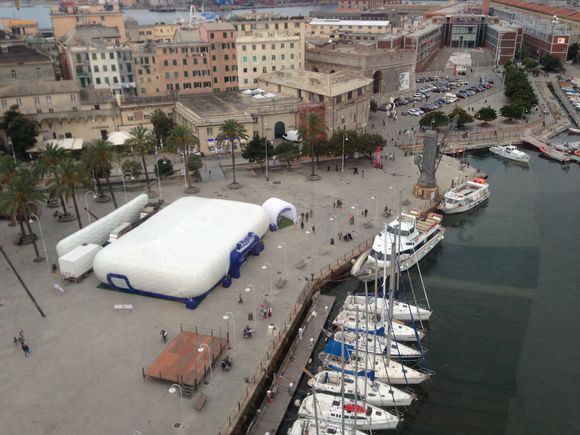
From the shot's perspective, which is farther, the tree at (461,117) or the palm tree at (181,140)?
the tree at (461,117)

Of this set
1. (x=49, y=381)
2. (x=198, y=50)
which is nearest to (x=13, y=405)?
(x=49, y=381)

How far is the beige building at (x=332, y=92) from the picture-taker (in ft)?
310

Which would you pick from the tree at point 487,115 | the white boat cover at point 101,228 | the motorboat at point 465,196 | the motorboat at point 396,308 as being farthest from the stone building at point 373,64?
the motorboat at point 396,308

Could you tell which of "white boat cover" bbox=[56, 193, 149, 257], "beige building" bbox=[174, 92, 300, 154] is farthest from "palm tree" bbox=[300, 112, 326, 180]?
"white boat cover" bbox=[56, 193, 149, 257]

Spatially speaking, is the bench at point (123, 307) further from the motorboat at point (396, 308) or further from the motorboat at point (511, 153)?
the motorboat at point (511, 153)

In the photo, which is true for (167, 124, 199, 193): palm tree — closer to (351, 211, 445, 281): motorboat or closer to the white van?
the white van

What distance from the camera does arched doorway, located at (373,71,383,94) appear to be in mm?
127481

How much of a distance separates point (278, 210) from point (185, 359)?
2678 cm

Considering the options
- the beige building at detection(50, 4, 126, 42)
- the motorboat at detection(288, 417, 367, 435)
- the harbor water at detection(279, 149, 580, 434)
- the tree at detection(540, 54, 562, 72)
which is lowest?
the harbor water at detection(279, 149, 580, 434)

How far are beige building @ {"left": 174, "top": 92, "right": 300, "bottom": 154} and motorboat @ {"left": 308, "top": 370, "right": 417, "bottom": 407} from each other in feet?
184

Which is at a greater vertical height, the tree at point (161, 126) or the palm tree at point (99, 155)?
the palm tree at point (99, 155)

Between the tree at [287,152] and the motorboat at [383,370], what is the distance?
4433 centimetres

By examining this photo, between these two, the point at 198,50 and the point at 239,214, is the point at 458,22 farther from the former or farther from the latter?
the point at 239,214

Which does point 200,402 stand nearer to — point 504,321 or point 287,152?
point 504,321
